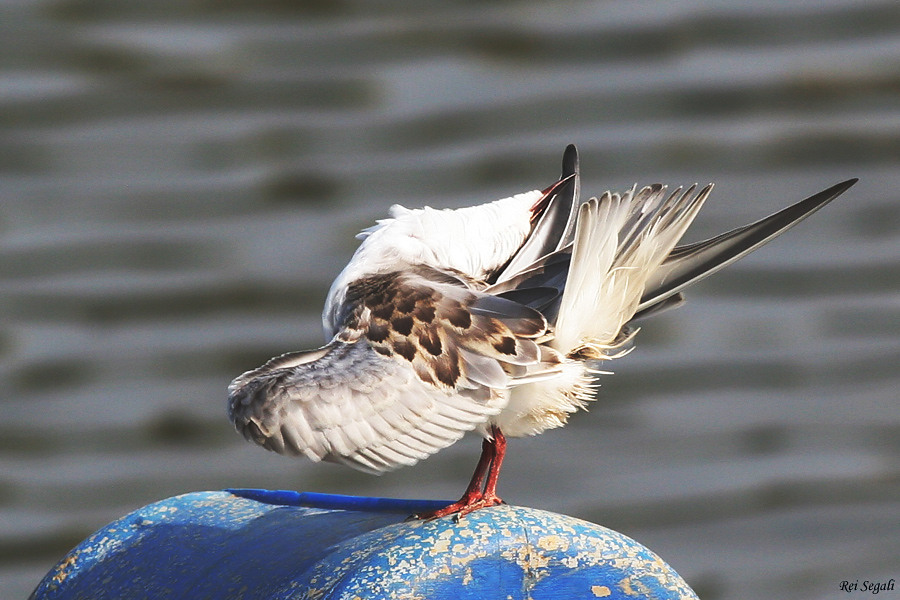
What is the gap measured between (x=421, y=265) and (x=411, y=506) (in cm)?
47

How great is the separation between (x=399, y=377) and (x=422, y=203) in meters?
1.47

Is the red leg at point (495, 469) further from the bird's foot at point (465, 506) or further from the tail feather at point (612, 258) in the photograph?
the tail feather at point (612, 258)

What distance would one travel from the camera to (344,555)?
201 cm

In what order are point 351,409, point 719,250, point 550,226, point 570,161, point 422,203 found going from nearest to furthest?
point 351,409, point 719,250, point 550,226, point 570,161, point 422,203

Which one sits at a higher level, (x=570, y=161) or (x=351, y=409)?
(x=570, y=161)

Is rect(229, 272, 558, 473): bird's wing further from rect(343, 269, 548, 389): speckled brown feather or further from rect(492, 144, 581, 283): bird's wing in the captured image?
rect(492, 144, 581, 283): bird's wing

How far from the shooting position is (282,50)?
355 cm

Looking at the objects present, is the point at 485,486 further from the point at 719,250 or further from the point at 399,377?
the point at 719,250

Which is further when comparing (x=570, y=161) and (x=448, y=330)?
(x=570, y=161)

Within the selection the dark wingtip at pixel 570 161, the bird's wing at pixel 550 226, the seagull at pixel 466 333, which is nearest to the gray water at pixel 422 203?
the dark wingtip at pixel 570 161

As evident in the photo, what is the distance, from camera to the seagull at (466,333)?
2.20 metres

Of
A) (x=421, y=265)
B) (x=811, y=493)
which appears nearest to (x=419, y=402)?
(x=421, y=265)

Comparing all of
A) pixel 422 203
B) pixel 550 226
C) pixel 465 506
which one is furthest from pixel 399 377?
pixel 422 203

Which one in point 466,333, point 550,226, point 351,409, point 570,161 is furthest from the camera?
point 570,161
